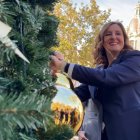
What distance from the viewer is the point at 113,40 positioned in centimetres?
220

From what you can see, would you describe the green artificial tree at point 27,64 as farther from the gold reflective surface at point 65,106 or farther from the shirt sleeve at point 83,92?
the shirt sleeve at point 83,92

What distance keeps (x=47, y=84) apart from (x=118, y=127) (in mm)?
1133

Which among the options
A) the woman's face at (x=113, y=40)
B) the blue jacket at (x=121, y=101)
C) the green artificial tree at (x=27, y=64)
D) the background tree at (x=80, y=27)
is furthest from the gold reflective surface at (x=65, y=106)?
the background tree at (x=80, y=27)

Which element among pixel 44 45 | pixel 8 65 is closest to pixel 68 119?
pixel 44 45

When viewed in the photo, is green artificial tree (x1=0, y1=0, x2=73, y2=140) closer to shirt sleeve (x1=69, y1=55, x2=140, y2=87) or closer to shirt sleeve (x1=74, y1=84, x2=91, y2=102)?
shirt sleeve (x1=69, y1=55, x2=140, y2=87)

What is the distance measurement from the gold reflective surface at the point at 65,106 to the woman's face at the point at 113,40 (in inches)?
36.5

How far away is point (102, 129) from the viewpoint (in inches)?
82.2

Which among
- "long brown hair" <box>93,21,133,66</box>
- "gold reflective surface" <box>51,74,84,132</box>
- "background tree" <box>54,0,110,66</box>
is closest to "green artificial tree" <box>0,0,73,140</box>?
"gold reflective surface" <box>51,74,84,132</box>

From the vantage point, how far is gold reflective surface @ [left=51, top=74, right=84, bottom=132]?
1085 mm

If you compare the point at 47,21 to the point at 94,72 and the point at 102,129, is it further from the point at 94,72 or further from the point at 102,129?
the point at 102,129

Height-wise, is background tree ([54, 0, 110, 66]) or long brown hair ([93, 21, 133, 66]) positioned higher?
long brown hair ([93, 21, 133, 66])

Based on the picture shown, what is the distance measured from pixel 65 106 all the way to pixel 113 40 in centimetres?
109

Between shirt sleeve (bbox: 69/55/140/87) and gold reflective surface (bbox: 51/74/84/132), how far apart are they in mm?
453

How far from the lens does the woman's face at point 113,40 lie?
2.19 meters
